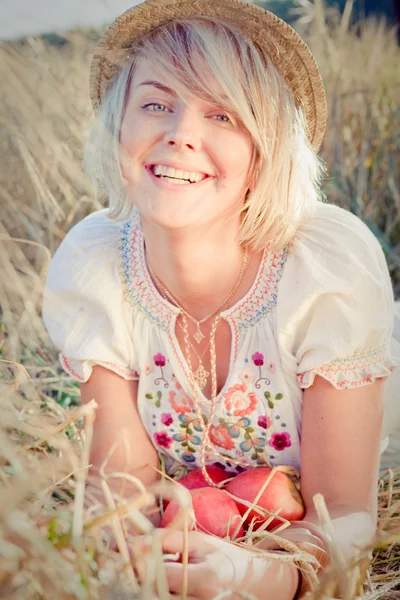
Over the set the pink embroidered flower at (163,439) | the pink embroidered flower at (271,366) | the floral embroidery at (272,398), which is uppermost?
the pink embroidered flower at (271,366)

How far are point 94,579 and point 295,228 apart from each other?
951 millimetres

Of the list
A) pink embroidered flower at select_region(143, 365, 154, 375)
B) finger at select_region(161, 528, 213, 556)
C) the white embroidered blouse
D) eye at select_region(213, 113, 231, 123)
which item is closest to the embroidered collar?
the white embroidered blouse

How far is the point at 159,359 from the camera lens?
1784 mm

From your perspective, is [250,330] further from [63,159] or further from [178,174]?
[63,159]

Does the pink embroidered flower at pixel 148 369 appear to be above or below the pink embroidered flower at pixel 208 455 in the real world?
above

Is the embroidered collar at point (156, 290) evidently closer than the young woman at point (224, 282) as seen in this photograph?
No

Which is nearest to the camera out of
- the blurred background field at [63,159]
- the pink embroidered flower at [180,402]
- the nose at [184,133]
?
the nose at [184,133]

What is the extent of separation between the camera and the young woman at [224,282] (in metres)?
1.54

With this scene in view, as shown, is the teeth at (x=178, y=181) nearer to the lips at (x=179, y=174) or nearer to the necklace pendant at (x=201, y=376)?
the lips at (x=179, y=174)

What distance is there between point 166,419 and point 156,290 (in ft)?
1.04

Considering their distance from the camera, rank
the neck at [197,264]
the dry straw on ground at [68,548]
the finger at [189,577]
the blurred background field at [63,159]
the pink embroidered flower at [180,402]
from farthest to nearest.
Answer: the blurred background field at [63,159] → the pink embroidered flower at [180,402] → the neck at [197,264] → the finger at [189,577] → the dry straw on ground at [68,548]

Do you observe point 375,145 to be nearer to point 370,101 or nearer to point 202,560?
point 370,101

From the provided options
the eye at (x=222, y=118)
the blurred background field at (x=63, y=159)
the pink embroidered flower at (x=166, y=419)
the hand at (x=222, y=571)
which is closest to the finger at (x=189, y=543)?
the hand at (x=222, y=571)

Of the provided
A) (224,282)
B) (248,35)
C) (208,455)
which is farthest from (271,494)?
(248,35)
